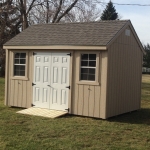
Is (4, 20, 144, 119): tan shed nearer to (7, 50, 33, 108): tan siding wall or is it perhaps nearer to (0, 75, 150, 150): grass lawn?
(7, 50, 33, 108): tan siding wall

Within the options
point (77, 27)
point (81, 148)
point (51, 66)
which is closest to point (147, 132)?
point (81, 148)

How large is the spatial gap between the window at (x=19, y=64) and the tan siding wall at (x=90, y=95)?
2366 millimetres

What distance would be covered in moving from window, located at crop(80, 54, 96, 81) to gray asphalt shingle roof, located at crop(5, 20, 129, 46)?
1.59 ft

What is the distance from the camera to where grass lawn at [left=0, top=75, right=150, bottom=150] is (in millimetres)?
7062

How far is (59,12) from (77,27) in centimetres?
1913

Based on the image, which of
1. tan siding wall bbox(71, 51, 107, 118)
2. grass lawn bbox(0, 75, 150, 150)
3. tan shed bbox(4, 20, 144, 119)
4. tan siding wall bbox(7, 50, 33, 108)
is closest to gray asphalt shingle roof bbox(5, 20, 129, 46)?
tan shed bbox(4, 20, 144, 119)

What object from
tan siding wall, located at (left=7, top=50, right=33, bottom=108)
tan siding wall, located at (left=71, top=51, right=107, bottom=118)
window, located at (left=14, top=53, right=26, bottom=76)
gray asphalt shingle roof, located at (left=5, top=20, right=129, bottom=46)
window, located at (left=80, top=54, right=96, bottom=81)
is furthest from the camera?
Answer: window, located at (left=14, top=53, right=26, bottom=76)

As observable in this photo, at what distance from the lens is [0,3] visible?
1080 inches

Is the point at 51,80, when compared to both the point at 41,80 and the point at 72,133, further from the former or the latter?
the point at 72,133

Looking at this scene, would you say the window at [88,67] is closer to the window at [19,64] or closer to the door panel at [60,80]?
the door panel at [60,80]

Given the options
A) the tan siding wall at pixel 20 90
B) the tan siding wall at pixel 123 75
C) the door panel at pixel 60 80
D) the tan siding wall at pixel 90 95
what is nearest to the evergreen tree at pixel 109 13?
the tan siding wall at pixel 123 75

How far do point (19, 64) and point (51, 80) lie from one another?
166 cm

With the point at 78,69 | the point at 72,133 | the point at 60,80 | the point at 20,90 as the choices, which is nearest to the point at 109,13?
the point at 20,90

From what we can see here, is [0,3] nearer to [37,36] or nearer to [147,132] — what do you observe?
[37,36]
